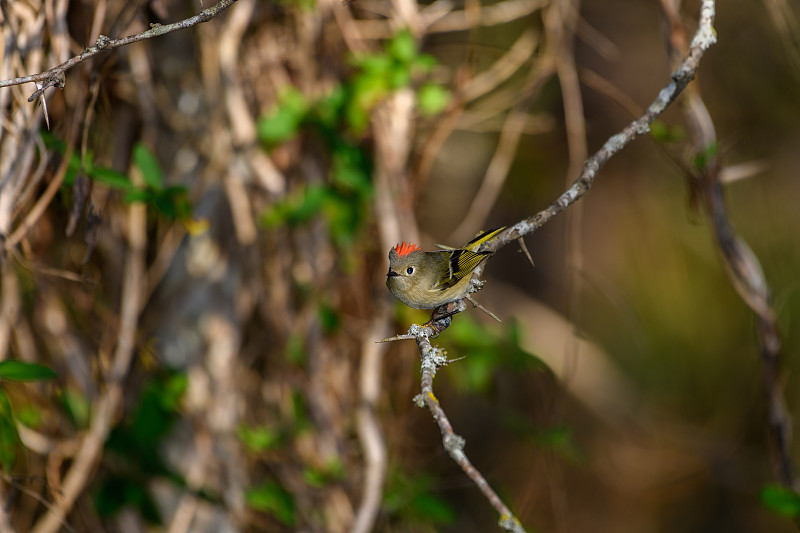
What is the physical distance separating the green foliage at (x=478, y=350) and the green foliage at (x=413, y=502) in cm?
58

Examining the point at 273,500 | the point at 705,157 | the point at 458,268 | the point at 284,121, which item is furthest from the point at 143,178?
the point at 705,157

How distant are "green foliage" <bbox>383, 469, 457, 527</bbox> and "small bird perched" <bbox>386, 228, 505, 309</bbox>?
126 centimetres

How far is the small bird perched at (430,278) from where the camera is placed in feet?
8.85

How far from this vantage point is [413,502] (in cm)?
361

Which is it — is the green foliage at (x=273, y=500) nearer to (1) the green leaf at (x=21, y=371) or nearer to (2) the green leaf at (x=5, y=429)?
(2) the green leaf at (x=5, y=429)

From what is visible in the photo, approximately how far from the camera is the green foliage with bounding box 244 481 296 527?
3432mm

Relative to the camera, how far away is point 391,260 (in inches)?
109

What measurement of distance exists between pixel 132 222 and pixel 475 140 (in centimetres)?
401

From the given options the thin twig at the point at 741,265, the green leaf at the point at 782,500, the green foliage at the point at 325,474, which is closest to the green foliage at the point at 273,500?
the green foliage at the point at 325,474

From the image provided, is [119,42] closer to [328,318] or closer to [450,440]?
[450,440]

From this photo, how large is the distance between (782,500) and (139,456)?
258cm

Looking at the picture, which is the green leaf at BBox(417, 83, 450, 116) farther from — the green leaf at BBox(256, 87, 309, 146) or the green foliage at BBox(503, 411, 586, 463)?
the green foliage at BBox(503, 411, 586, 463)

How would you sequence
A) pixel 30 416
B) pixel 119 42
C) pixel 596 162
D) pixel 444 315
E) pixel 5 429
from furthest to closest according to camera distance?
pixel 30 416 < pixel 444 315 < pixel 5 429 < pixel 596 162 < pixel 119 42

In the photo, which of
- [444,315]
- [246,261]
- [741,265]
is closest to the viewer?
[444,315]
